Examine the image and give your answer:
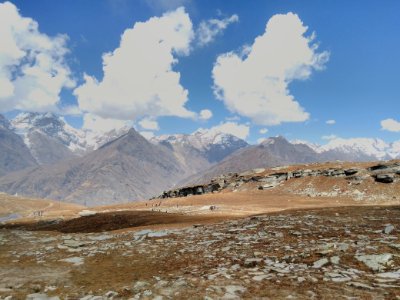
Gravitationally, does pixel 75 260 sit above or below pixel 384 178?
below

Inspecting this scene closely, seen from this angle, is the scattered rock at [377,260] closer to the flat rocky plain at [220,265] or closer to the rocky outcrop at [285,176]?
the flat rocky plain at [220,265]

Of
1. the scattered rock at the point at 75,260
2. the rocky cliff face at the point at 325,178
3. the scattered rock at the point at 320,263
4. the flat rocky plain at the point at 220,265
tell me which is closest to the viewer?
the flat rocky plain at the point at 220,265

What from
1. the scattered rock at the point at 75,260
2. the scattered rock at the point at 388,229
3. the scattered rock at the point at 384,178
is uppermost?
the scattered rock at the point at 384,178

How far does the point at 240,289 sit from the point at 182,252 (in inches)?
246

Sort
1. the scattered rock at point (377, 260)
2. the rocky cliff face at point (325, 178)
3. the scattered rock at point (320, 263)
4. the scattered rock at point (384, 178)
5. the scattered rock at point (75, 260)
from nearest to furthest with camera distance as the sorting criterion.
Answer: the scattered rock at point (377, 260)
the scattered rock at point (320, 263)
the scattered rock at point (75, 260)
the scattered rock at point (384, 178)
the rocky cliff face at point (325, 178)

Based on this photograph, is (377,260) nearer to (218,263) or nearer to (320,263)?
(320,263)

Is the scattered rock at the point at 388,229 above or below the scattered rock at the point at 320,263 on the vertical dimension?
above

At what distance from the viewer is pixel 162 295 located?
37.1 ft

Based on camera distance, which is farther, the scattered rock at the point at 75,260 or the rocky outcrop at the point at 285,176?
the rocky outcrop at the point at 285,176

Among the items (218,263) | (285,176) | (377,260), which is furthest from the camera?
(285,176)

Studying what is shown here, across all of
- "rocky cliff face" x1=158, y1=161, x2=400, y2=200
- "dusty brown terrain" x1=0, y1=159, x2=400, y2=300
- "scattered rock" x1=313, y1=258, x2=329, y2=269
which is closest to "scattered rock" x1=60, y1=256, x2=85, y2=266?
"dusty brown terrain" x1=0, y1=159, x2=400, y2=300

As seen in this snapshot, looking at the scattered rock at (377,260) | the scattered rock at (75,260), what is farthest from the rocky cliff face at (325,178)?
the scattered rock at (75,260)

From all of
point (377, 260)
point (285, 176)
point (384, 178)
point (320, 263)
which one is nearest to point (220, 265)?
point (320, 263)

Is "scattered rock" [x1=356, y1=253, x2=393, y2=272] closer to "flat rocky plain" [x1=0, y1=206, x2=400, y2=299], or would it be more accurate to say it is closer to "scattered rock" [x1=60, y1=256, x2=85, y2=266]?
"flat rocky plain" [x1=0, y1=206, x2=400, y2=299]
